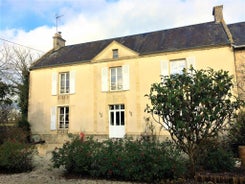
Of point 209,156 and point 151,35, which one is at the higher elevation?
point 151,35

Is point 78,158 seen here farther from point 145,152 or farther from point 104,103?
point 104,103

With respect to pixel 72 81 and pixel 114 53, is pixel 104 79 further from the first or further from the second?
pixel 72 81

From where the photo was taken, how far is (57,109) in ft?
51.5

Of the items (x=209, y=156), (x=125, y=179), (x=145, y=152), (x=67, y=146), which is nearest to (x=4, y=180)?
(x=67, y=146)

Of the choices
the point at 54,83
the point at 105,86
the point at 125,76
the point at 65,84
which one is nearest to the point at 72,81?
the point at 65,84

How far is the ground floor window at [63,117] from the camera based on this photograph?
50.8 ft

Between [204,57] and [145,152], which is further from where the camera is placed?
[204,57]

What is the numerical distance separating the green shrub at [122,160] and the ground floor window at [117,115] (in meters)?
7.95

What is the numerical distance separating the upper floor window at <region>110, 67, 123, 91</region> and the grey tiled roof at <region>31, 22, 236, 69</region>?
5.83 feet

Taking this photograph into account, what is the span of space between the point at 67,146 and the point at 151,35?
1205 cm

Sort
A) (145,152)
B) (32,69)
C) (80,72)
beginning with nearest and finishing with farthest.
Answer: (145,152) → (80,72) → (32,69)

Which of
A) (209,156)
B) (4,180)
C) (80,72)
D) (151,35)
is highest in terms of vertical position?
(151,35)

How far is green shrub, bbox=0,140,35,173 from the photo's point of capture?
6.29 m

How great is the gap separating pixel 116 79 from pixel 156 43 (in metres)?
3.51
